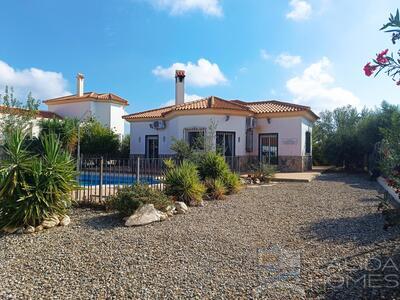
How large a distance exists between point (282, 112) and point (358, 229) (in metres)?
16.7

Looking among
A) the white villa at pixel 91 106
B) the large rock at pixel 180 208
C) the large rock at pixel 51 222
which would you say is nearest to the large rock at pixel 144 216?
the large rock at pixel 180 208

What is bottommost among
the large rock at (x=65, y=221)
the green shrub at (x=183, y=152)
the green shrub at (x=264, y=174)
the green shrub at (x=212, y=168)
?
the large rock at (x=65, y=221)

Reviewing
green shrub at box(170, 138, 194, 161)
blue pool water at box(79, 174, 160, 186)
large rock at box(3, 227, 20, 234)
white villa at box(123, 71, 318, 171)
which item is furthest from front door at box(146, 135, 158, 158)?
large rock at box(3, 227, 20, 234)

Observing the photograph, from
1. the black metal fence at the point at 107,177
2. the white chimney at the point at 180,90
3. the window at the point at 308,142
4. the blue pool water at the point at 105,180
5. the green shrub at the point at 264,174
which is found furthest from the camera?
the white chimney at the point at 180,90

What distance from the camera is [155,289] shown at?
14.1 feet

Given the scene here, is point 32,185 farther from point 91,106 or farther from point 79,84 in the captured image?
point 79,84

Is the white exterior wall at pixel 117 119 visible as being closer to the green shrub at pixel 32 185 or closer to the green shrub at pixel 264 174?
the green shrub at pixel 264 174

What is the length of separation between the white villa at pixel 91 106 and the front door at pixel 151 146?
8.89 m

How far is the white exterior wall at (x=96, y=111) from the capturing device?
3503 centimetres

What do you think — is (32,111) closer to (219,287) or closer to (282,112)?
(282,112)

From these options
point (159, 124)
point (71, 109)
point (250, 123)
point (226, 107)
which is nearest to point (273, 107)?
point (250, 123)

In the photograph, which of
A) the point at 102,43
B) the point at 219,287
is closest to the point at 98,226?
the point at 219,287

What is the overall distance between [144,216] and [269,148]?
17.8 metres

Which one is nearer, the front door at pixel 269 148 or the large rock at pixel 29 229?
the large rock at pixel 29 229
